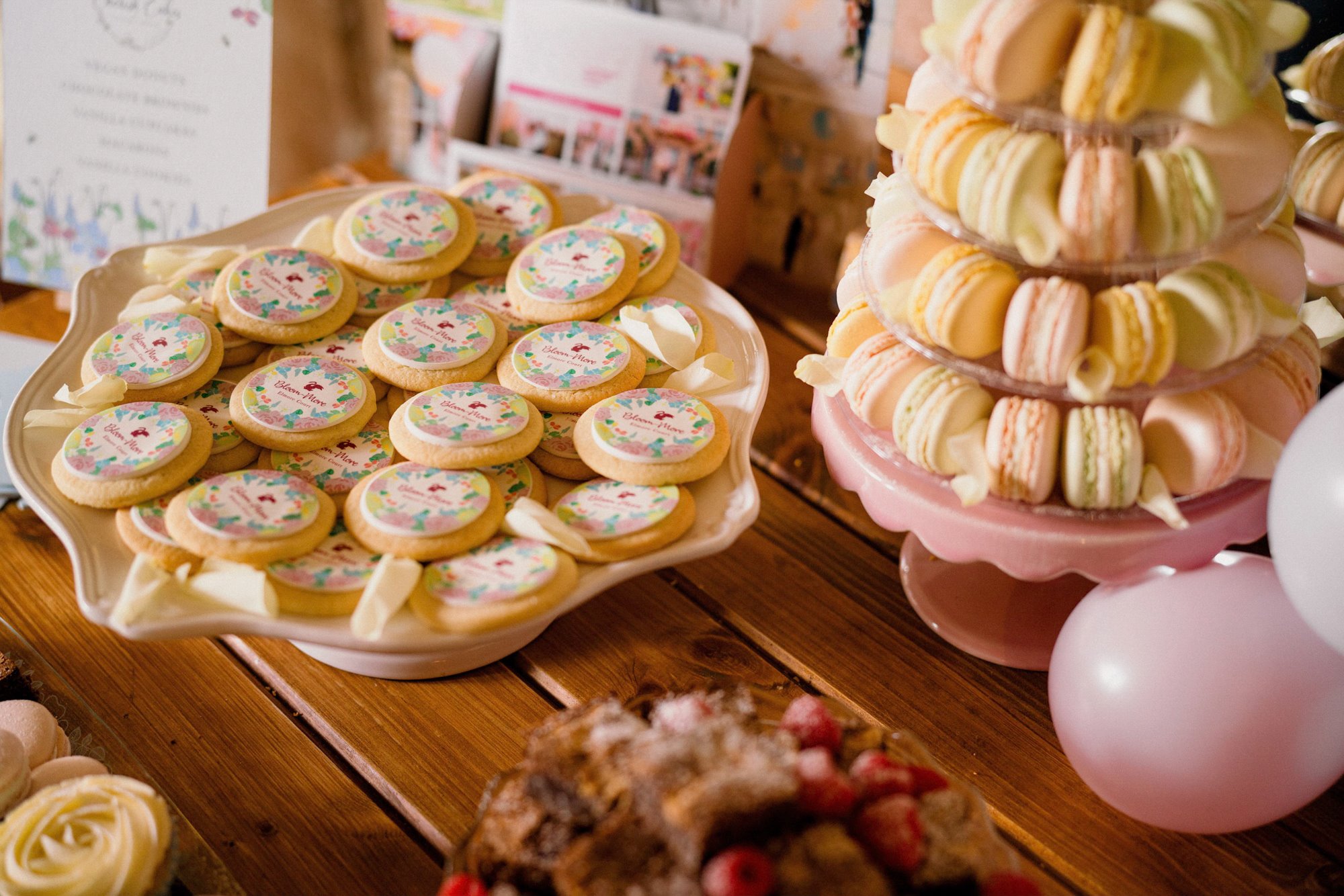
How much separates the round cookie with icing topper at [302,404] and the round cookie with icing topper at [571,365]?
146 mm

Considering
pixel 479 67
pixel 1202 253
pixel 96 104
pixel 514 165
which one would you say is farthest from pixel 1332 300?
pixel 96 104

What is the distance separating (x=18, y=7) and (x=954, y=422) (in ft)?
4.21

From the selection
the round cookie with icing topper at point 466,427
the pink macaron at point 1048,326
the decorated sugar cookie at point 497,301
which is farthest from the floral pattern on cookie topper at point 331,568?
the pink macaron at point 1048,326

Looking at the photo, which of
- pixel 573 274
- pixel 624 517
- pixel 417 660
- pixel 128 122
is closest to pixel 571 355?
pixel 573 274

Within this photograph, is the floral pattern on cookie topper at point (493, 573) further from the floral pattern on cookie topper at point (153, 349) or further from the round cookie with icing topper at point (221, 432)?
the floral pattern on cookie topper at point (153, 349)

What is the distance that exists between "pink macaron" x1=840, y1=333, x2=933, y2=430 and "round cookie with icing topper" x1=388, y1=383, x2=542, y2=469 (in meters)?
0.29

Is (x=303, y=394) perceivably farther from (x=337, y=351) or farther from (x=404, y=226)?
(x=404, y=226)

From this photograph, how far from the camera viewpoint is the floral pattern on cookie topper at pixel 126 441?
95cm

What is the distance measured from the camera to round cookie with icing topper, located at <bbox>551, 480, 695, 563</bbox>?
3.05 feet

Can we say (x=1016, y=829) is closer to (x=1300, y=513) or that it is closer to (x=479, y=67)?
(x=1300, y=513)

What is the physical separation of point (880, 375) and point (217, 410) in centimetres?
63

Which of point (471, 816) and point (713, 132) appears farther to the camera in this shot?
point (713, 132)

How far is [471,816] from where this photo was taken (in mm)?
947

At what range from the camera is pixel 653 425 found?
1.02 metres
